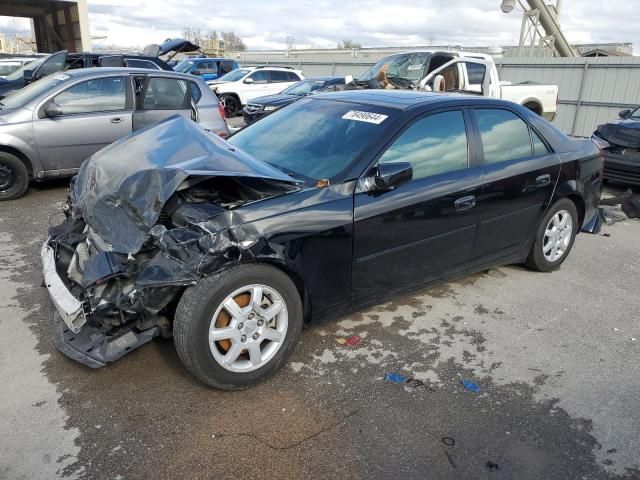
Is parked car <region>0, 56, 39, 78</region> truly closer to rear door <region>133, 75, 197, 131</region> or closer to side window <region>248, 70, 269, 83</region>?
side window <region>248, 70, 269, 83</region>

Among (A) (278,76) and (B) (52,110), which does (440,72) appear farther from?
(A) (278,76)

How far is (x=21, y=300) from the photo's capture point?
384cm

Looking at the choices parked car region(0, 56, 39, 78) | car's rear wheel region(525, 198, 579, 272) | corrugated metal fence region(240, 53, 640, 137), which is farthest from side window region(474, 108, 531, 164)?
parked car region(0, 56, 39, 78)

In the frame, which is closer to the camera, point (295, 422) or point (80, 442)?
point (80, 442)

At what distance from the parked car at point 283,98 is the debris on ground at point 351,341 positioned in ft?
29.4

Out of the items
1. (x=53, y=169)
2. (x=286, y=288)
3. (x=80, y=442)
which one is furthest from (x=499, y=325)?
(x=53, y=169)

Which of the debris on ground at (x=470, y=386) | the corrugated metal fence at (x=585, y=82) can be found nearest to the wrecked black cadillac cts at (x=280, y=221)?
the debris on ground at (x=470, y=386)

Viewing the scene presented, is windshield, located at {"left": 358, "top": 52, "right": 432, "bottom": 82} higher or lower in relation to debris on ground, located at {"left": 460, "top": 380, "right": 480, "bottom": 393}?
higher

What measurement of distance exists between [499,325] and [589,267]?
1863mm

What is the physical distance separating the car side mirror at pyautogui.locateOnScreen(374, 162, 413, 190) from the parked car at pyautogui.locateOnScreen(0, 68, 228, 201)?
4468 millimetres

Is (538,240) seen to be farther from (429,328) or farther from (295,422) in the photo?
(295,422)

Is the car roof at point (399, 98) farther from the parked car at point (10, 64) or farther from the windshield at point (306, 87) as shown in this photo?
the parked car at point (10, 64)

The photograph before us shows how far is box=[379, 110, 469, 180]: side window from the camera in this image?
3406 millimetres

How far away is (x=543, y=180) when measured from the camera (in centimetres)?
425
